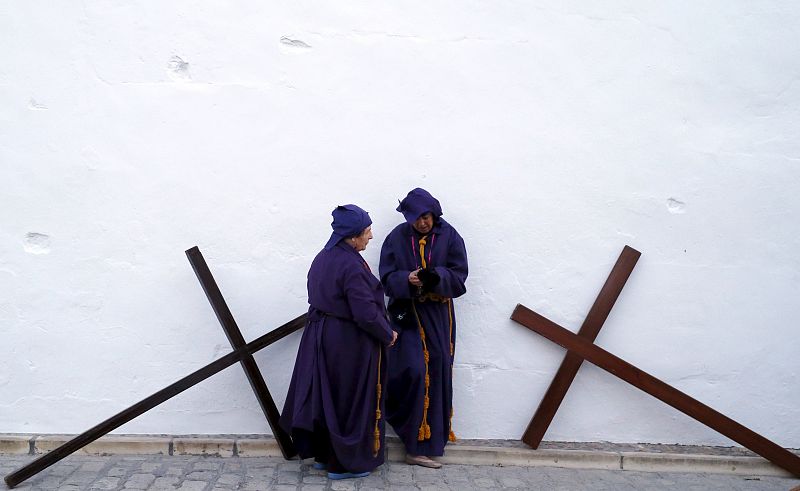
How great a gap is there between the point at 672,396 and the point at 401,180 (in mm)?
2102

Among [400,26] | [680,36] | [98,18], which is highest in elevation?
[680,36]

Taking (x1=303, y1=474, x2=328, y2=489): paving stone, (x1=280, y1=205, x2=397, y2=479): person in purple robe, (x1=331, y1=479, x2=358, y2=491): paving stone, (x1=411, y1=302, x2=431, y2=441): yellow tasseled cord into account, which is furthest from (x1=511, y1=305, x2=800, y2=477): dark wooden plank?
(x1=303, y1=474, x2=328, y2=489): paving stone

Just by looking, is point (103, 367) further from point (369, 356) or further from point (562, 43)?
point (562, 43)

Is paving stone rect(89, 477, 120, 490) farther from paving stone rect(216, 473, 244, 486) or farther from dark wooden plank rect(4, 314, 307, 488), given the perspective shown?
paving stone rect(216, 473, 244, 486)

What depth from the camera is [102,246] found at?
5.09 meters

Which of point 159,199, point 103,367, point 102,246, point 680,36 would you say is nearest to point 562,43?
point 680,36

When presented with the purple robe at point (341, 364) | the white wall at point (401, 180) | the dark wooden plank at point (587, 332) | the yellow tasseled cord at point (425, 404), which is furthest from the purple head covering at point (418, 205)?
the dark wooden plank at point (587, 332)

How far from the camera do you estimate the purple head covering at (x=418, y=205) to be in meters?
4.88

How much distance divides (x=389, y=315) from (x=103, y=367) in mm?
1753

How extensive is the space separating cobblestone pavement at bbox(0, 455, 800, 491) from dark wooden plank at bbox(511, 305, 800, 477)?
0.51ft

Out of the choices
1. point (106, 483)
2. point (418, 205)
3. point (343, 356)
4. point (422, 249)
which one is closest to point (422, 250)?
point (422, 249)

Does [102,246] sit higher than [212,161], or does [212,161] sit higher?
[212,161]

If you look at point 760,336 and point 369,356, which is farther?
point 760,336

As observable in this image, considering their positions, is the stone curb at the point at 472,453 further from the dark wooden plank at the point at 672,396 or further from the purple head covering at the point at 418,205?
the purple head covering at the point at 418,205
